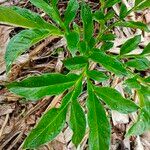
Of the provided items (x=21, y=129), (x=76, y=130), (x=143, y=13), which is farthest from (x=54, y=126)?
(x=143, y=13)

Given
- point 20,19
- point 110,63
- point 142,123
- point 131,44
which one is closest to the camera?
point 20,19

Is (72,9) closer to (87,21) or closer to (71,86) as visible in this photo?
(87,21)

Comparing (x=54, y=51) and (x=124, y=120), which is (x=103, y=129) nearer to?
(x=124, y=120)

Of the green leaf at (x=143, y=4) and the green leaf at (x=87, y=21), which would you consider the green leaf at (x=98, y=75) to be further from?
the green leaf at (x=143, y=4)

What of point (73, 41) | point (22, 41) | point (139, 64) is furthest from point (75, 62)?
point (139, 64)

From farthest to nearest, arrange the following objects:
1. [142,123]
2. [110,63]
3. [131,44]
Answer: [131,44]
[142,123]
[110,63]

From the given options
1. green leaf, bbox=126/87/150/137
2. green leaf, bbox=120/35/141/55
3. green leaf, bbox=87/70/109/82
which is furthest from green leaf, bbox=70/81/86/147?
green leaf, bbox=120/35/141/55

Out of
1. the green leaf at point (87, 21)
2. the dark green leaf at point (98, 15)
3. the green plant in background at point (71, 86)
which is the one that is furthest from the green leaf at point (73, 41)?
the dark green leaf at point (98, 15)
